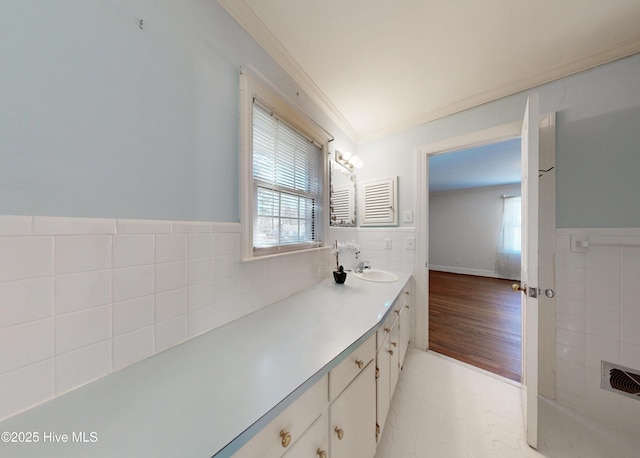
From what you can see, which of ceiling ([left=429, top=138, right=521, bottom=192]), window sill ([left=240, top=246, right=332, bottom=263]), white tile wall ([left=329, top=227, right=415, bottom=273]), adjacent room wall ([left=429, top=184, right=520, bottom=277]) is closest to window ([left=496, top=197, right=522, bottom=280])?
adjacent room wall ([left=429, top=184, right=520, bottom=277])

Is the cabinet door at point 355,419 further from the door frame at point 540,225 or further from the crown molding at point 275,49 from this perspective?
the crown molding at point 275,49

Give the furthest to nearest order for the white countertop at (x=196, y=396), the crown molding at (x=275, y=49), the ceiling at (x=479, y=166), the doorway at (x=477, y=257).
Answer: the ceiling at (x=479, y=166) < the doorway at (x=477, y=257) < the crown molding at (x=275, y=49) < the white countertop at (x=196, y=396)

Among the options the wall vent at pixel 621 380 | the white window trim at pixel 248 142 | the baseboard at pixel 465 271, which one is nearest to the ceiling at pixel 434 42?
the white window trim at pixel 248 142

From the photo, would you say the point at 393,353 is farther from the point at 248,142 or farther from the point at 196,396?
the point at 248,142

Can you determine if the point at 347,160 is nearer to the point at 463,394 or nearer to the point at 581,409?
the point at 463,394

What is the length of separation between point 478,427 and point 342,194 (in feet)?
6.56

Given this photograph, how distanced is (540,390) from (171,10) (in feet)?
10.2

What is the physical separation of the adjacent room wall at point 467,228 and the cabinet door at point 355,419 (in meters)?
5.77

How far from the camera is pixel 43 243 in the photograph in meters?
0.55

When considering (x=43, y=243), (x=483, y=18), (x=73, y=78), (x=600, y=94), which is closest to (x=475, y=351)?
(x=600, y=94)

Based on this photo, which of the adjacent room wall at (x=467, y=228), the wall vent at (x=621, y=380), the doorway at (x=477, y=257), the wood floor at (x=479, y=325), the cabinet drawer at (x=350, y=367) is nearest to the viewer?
the cabinet drawer at (x=350, y=367)

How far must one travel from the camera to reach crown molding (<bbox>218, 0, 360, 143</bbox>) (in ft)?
3.37

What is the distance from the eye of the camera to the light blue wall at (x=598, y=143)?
1262 mm

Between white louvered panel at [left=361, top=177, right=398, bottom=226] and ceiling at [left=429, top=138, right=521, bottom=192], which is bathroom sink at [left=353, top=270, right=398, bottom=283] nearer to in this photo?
white louvered panel at [left=361, top=177, right=398, bottom=226]
